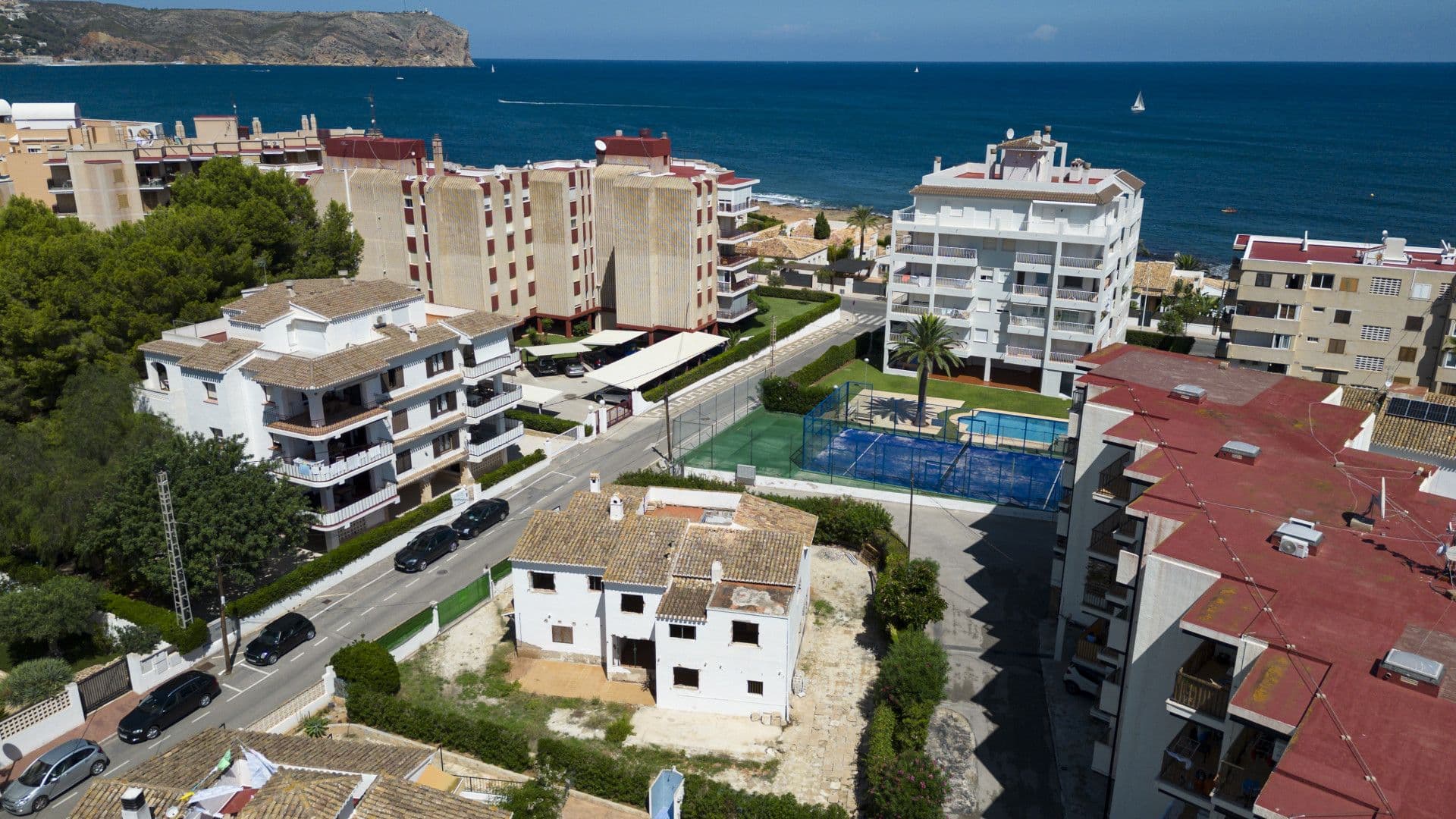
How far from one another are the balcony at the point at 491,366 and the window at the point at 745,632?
23104 mm

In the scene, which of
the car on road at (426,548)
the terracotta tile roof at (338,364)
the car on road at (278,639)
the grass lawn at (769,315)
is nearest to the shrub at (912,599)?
the car on road at (426,548)

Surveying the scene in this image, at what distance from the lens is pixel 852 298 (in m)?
94.5

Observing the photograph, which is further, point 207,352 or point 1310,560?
point 207,352

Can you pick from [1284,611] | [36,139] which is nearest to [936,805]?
[1284,611]

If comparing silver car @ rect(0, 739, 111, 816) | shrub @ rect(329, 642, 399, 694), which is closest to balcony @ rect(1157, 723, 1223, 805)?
shrub @ rect(329, 642, 399, 694)

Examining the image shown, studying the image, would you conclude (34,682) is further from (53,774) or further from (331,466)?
(331,466)

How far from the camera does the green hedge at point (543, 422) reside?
2360 inches

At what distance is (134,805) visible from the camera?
71.2ft

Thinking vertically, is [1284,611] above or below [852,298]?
above

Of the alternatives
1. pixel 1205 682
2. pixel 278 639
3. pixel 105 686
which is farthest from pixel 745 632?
pixel 105 686

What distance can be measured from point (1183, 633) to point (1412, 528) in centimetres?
736

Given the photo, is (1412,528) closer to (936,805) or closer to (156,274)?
(936,805)

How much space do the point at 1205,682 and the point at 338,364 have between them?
36070 millimetres

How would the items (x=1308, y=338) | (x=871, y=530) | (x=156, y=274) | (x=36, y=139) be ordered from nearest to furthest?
(x=871, y=530), (x=156, y=274), (x=1308, y=338), (x=36, y=139)
